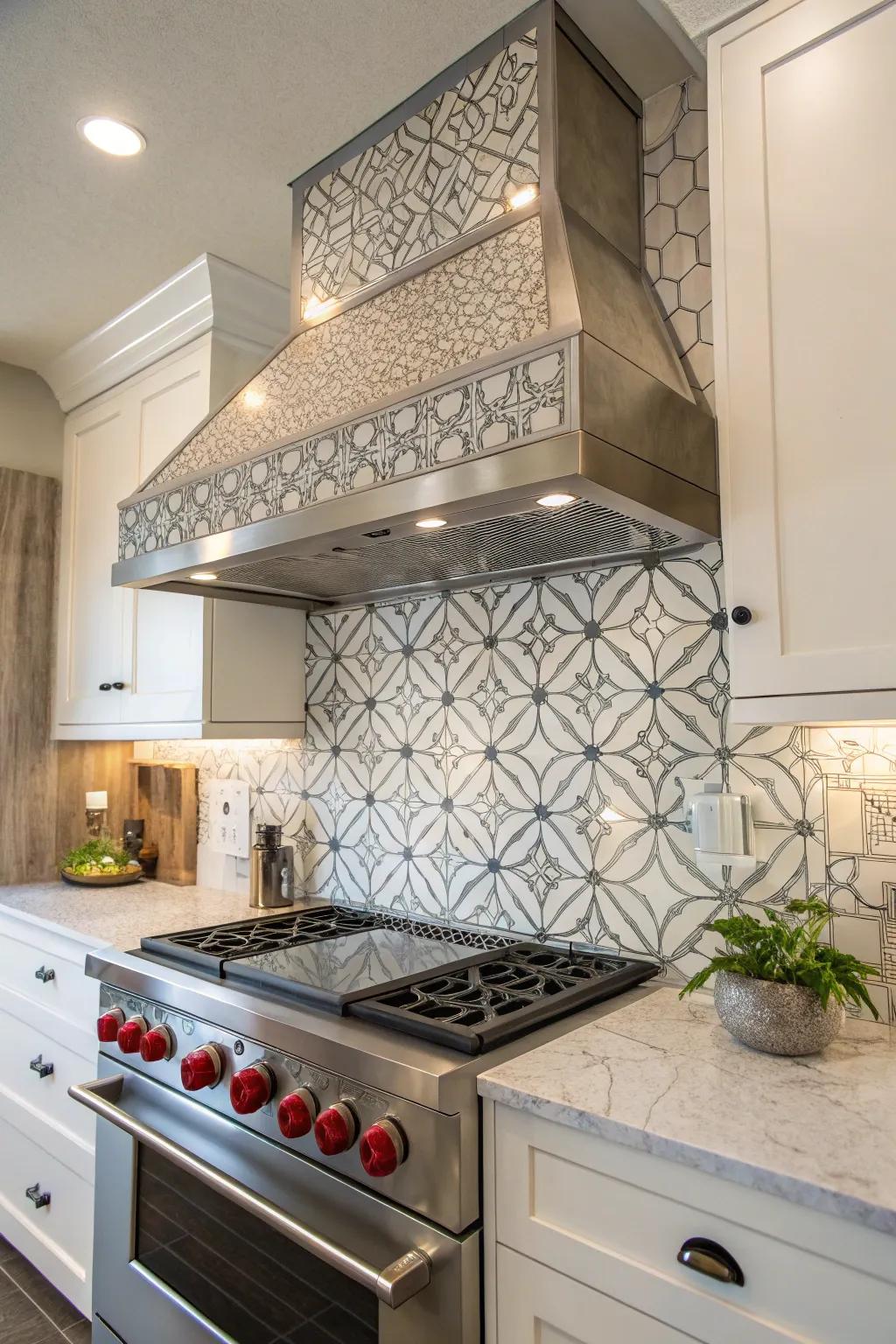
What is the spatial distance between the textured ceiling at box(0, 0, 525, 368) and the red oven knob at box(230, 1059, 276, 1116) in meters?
1.80

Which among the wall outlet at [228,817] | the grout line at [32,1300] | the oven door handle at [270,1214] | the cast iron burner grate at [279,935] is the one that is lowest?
the grout line at [32,1300]

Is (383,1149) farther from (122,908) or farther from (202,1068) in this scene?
(122,908)

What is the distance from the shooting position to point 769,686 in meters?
1.19

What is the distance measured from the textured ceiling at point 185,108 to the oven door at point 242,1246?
1.92 m

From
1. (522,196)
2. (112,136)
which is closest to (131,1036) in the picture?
(522,196)

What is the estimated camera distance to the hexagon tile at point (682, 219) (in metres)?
1.57

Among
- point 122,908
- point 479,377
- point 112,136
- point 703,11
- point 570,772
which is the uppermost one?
point 112,136

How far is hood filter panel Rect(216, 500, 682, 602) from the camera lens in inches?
54.9

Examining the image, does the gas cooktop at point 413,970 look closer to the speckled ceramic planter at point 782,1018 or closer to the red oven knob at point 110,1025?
the red oven knob at point 110,1025

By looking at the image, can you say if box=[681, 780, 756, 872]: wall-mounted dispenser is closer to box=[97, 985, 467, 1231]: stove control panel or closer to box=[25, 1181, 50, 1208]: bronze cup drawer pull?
box=[97, 985, 467, 1231]: stove control panel

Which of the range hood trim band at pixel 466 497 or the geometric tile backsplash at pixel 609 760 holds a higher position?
the range hood trim band at pixel 466 497

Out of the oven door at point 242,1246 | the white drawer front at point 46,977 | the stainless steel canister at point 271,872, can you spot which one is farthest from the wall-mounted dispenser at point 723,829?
the white drawer front at point 46,977

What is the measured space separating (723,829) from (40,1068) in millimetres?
1761

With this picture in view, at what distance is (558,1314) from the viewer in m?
1.03
